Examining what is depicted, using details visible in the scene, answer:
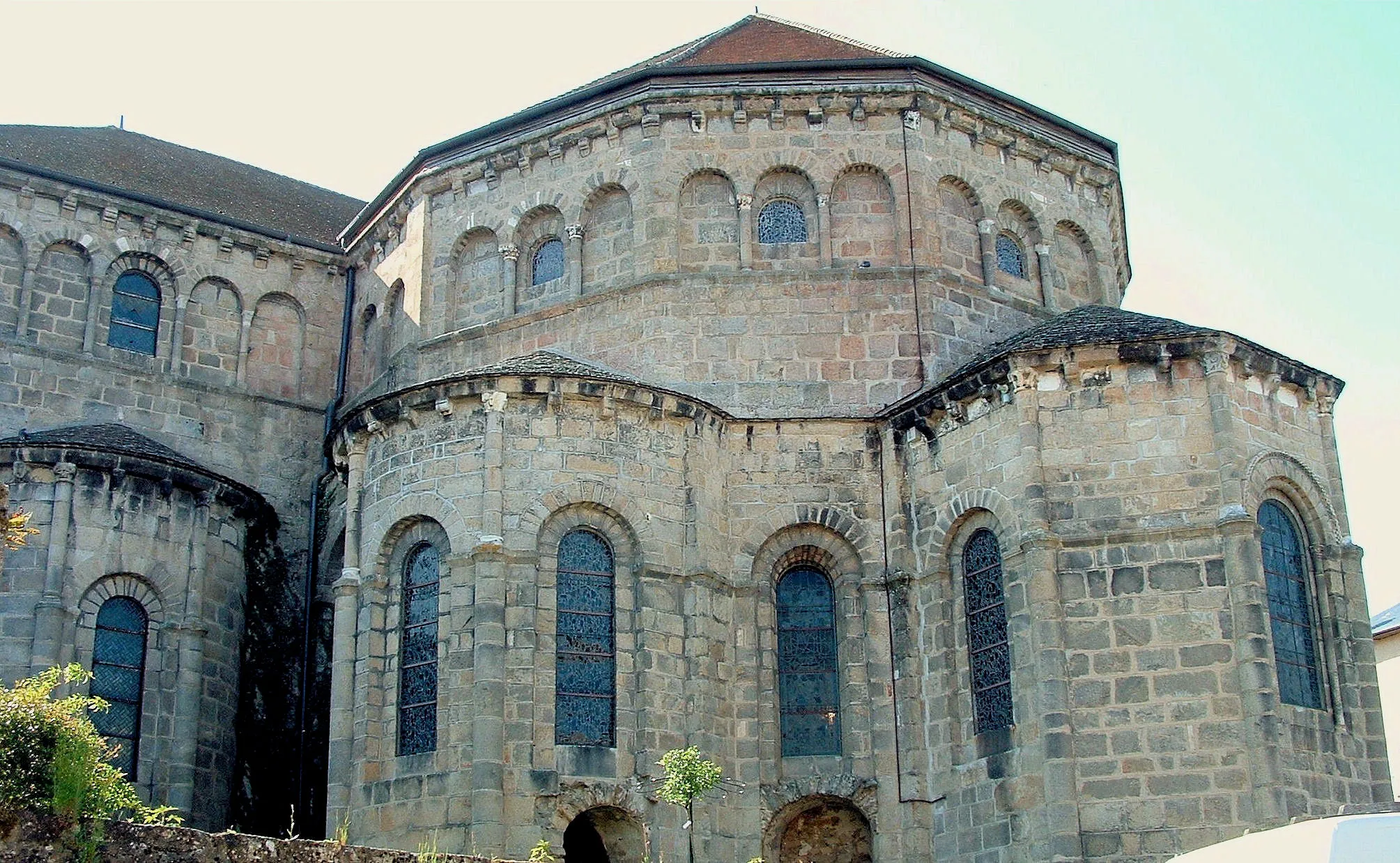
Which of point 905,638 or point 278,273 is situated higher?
point 278,273

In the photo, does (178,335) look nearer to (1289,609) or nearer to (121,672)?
(121,672)

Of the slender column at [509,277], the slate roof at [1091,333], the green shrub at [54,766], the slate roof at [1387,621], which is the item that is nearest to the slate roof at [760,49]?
the slender column at [509,277]

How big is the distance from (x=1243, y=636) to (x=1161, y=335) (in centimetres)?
404

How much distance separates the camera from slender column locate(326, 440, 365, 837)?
76.4 feet

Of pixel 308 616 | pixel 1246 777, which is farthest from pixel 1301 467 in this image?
pixel 308 616

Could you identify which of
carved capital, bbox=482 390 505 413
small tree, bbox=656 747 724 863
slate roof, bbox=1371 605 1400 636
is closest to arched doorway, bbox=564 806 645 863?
small tree, bbox=656 747 724 863

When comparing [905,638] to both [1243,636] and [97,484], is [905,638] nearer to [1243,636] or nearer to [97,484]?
[1243,636]

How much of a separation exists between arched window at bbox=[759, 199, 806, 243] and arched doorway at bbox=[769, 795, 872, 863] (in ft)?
28.8

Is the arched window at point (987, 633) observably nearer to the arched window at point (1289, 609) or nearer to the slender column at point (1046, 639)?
the slender column at point (1046, 639)

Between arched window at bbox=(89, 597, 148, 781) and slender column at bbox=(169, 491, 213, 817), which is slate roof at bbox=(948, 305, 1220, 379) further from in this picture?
arched window at bbox=(89, 597, 148, 781)

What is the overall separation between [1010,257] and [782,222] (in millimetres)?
3898

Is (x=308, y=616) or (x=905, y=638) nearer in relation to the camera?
(x=905, y=638)

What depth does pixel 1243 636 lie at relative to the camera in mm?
21109

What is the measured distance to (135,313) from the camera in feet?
98.2
